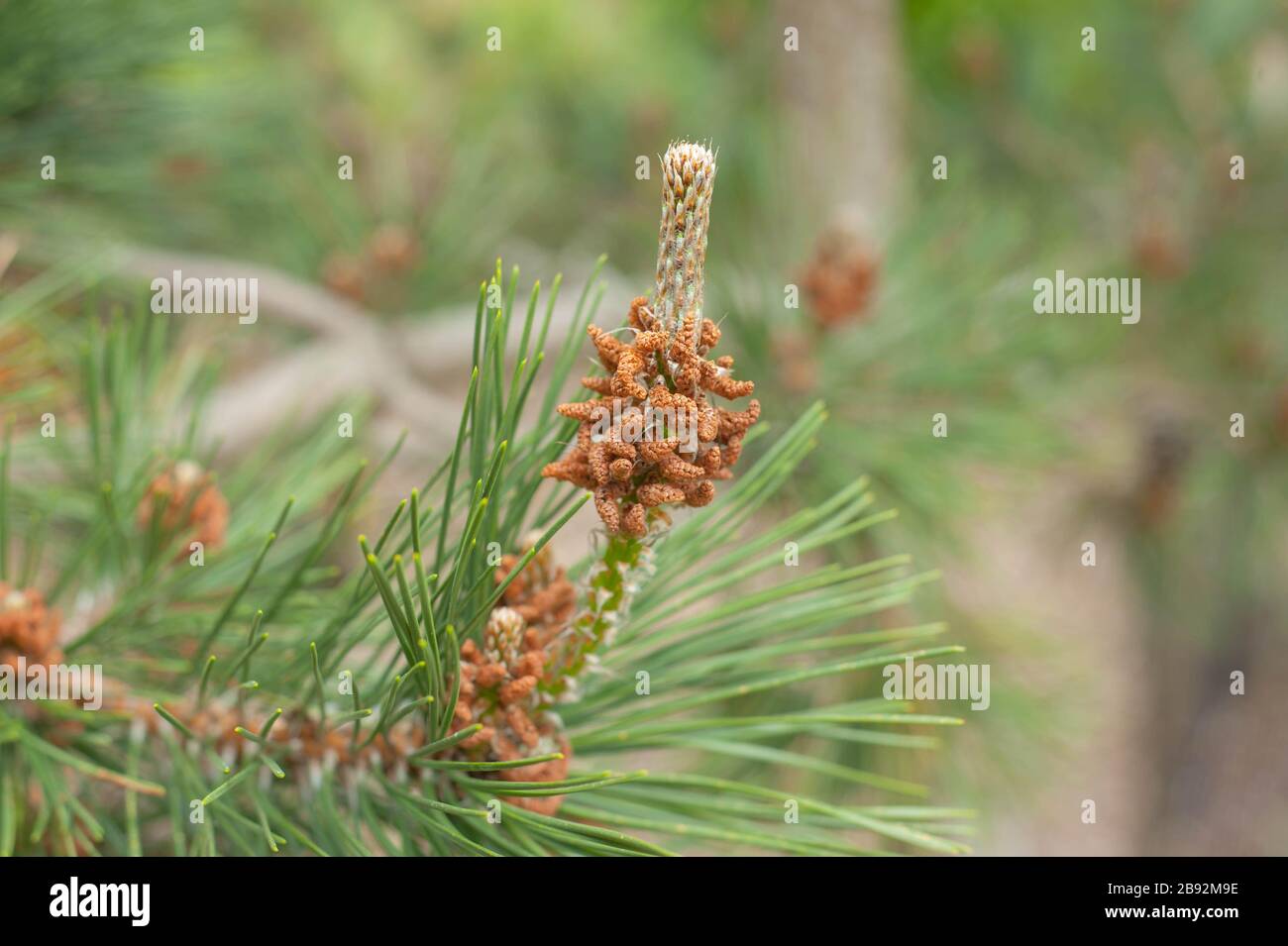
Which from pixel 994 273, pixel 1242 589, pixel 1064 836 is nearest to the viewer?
pixel 994 273

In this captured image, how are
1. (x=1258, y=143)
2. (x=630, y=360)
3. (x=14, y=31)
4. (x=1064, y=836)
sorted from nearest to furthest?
(x=630, y=360)
(x=14, y=31)
(x=1258, y=143)
(x=1064, y=836)

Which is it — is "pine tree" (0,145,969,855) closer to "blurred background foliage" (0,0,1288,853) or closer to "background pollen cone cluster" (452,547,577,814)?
"background pollen cone cluster" (452,547,577,814)

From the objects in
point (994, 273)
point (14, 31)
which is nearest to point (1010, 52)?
point (994, 273)

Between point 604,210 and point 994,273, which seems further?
point 604,210

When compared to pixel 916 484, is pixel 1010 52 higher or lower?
higher

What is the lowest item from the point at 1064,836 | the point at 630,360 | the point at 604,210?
the point at 1064,836
